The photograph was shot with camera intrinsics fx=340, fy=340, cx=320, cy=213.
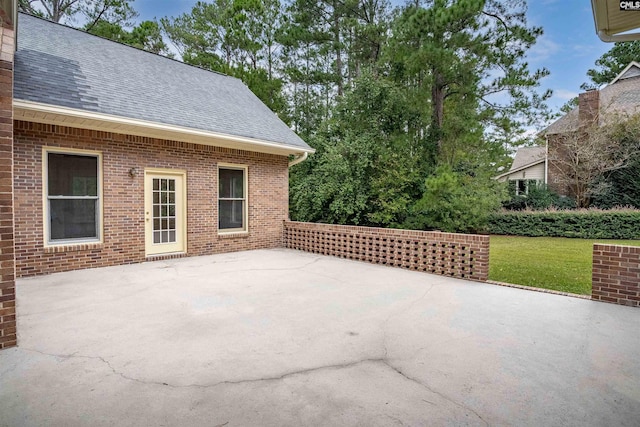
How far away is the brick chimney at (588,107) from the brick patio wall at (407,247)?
47.5 ft

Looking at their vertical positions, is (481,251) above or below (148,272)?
above

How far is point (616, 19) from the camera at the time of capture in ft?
10.8

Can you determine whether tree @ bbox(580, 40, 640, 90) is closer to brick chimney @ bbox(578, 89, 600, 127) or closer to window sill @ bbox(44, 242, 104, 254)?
brick chimney @ bbox(578, 89, 600, 127)

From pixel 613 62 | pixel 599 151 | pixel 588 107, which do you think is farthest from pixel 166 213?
pixel 613 62

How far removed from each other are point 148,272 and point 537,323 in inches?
248

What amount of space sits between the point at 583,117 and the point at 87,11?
24111 mm

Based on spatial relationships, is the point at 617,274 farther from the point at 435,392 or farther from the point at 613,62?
the point at 613,62

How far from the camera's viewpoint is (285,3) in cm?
1791

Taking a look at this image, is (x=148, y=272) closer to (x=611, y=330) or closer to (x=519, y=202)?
(x=611, y=330)

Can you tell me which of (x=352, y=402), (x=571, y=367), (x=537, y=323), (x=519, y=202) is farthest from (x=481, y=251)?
(x=519, y=202)

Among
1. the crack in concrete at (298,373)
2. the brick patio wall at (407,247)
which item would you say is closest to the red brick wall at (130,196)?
the brick patio wall at (407,247)

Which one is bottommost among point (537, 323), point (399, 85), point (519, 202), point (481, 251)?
point (537, 323)

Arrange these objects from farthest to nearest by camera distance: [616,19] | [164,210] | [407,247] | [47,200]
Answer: [164,210]
[407,247]
[47,200]
[616,19]

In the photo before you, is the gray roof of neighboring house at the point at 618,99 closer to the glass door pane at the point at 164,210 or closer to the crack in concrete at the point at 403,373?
the crack in concrete at the point at 403,373
